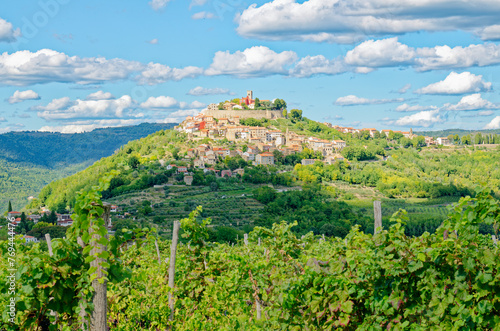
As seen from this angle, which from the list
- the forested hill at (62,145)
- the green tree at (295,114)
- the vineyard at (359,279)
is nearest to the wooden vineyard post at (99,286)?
the vineyard at (359,279)

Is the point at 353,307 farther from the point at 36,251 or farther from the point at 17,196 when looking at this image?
the point at 17,196

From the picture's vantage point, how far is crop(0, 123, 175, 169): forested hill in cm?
12569

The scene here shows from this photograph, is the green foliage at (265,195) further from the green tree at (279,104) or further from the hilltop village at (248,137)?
the green tree at (279,104)

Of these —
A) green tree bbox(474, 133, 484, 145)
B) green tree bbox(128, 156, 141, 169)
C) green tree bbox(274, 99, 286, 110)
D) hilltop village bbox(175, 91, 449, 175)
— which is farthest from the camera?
green tree bbox(274, 99, 286, 110)

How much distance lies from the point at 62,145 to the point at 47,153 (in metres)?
7.56

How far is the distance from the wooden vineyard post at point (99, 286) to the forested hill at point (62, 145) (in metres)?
127

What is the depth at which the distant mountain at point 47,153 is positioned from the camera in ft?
304

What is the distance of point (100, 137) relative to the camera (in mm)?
153625

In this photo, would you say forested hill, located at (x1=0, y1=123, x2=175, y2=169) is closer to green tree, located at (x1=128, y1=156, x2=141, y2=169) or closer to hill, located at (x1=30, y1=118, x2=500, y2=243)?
hill, located at (x1=30, y1=118, x2=500, y2=243)

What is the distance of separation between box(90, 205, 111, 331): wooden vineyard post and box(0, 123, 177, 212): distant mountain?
83.7 meters

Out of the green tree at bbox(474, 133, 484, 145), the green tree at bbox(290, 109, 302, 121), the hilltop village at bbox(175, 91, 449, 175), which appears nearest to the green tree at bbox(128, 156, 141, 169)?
the hilltop village at bbox(175, 91, 449, 175)

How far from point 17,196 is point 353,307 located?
85.1 m

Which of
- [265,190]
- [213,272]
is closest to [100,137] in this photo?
[265,190]

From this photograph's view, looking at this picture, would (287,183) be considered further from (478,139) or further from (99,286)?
(99,286)
